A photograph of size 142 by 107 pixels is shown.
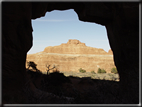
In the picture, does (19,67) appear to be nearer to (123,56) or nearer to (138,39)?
(123,56)

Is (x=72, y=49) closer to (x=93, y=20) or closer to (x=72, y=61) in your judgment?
(x=72, y=61)

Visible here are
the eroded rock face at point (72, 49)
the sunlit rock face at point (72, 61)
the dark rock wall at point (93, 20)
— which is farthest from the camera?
the eroded rock face at point (72, 49)

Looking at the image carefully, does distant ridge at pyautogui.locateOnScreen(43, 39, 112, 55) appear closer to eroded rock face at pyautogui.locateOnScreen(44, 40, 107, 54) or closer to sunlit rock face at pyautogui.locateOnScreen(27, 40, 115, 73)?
eroded rock face at pyautogui.locateOnScreen(44, 40, 107, 54)

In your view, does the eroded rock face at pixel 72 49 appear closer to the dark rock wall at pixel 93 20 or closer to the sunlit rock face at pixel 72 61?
the sunlit rock face at pixel 72 61

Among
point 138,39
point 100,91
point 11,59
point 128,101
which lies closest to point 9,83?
point 11,59

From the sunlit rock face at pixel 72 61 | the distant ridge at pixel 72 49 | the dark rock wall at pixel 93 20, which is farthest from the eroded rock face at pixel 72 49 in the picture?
the dark rock wall at pixel 93 20

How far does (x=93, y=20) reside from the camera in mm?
9984

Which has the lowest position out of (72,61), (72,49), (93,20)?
(72,61)

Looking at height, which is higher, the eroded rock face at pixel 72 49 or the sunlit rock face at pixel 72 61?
the eroded rock face at pixel 72 49

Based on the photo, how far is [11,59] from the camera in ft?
24.7

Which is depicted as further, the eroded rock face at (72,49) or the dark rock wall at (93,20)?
the eroded rock face at (72,49)

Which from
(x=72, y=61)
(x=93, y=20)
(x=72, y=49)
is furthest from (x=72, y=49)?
(x=93, y=20)

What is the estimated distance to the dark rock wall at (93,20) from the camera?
7328 millimetres

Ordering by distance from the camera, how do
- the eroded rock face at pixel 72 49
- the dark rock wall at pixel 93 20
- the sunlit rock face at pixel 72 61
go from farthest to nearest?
1. the eroded rock face at pixel 72 49
2. the sunlit rock face at pixel 72 61
3. the dark rock wall at pixel 93 20
